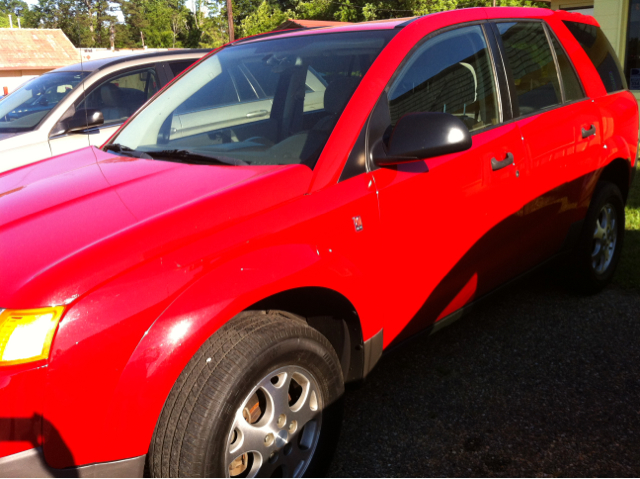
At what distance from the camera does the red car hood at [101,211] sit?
1.80 meters

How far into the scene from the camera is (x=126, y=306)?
1.80m

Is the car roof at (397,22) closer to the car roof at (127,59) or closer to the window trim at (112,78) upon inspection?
the window trim at (112,78)

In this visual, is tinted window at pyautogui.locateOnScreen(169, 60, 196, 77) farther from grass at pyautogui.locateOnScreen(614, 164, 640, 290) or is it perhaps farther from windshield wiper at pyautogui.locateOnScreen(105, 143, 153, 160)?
grass at pyautogui.locateOnScreen(614, 164, 640, 290)

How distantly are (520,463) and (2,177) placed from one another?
263 centimetres

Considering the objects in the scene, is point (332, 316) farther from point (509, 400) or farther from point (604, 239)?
point (604, 239)

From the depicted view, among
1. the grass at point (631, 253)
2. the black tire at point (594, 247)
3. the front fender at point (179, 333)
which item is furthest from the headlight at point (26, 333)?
the grass at point (631, 253)

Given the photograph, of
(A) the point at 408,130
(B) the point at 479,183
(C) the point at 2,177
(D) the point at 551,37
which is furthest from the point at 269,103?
(D) the point at 551,37

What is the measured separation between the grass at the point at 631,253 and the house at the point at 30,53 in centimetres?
4447

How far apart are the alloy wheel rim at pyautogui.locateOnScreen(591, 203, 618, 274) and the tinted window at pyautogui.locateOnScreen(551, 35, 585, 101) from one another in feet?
2.46

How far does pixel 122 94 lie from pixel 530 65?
14.2ft

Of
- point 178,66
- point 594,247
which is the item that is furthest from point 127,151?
point 178,66

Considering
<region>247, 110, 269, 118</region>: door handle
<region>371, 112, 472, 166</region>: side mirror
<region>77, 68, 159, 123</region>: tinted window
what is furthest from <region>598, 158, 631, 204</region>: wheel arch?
<region>77, 68, 159, 123</region>: tinted window

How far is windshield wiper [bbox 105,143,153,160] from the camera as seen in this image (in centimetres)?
289

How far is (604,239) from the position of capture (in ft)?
13.6
